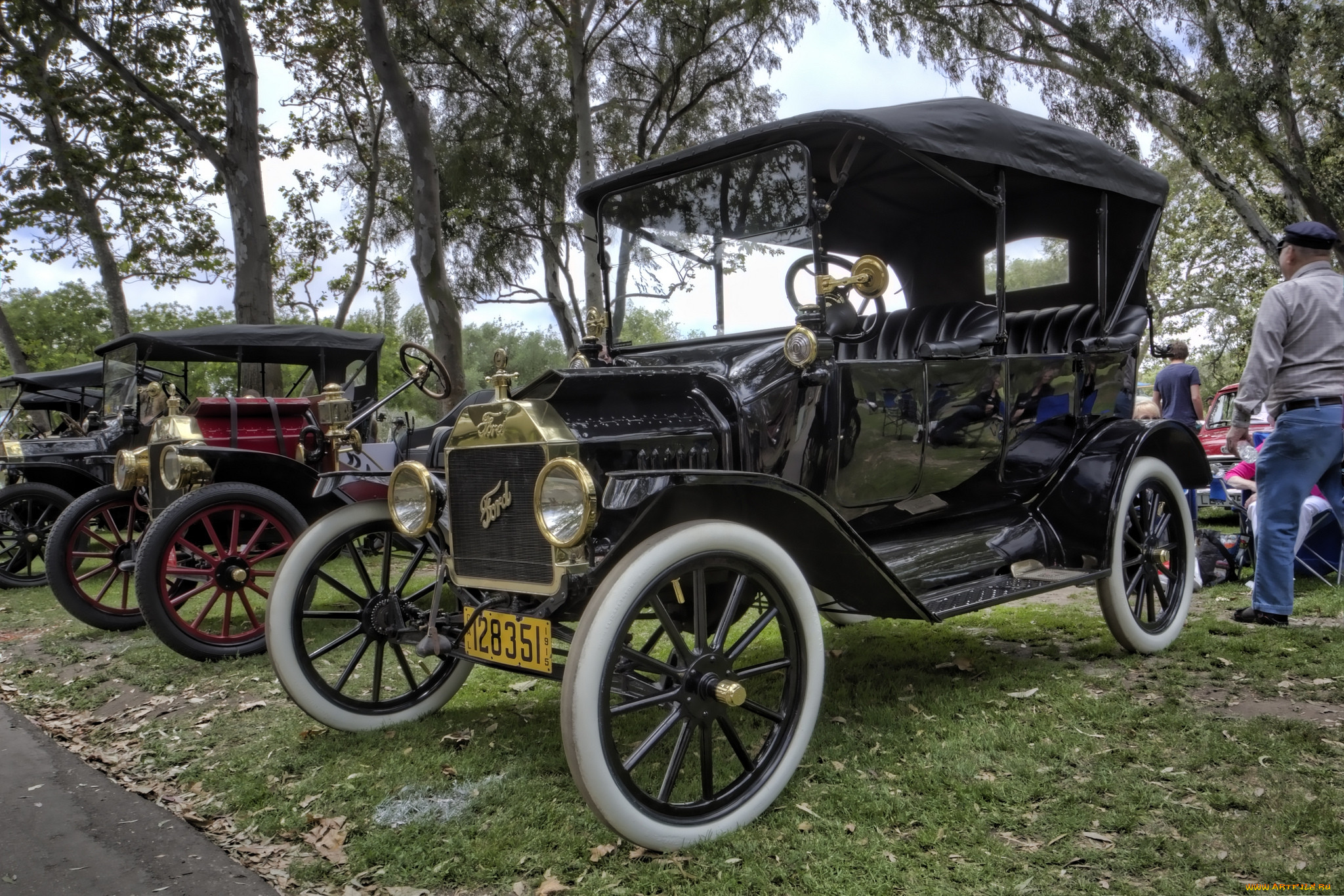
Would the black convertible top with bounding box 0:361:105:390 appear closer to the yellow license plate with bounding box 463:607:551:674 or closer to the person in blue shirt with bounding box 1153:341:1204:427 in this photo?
the yellow license plate with bounding box 463:607:551:674

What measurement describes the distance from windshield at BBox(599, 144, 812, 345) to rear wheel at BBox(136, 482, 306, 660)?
89.6 inches

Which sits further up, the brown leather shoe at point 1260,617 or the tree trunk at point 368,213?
the tree trunk at point 368,213

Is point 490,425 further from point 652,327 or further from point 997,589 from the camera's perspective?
point 997,589

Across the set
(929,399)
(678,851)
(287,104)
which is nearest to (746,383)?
(929,399)

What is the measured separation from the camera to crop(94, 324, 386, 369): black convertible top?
743 cm

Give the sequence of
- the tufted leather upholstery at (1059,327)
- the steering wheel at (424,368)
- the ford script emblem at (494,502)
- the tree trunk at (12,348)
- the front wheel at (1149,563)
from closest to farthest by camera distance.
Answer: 1. the ford script emblem at (494,502)
2. the front wheel at (1149,563)
3. the tufted leather upholstery at (1059,327)
4. the steering wheel at (424,368)
5. the tree trunk at (12,348)

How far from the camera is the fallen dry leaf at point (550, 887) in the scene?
7.30 feet

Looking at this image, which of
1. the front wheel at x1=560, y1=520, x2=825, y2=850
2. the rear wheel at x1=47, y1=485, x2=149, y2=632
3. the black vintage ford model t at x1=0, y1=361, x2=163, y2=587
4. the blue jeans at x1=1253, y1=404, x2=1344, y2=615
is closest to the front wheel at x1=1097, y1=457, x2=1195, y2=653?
the blue jeans at x1=1253, y1=404, x2=1344, y2=615

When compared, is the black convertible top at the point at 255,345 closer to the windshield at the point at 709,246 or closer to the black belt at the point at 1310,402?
the windshield at the point at 709,246

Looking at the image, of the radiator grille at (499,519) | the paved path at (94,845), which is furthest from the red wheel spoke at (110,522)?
the radiator grille at (499,519)

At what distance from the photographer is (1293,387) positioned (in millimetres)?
4281

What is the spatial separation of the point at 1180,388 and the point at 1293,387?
369 cm

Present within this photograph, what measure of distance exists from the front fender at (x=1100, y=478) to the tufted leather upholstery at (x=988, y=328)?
0.48 m

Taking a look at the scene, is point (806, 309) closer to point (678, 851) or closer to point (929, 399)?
point (929, 399)
